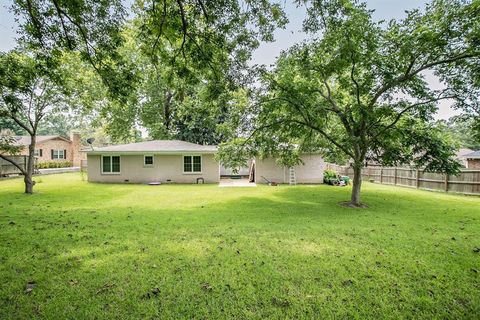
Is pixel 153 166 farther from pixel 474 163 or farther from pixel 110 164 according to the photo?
pixel 474 163

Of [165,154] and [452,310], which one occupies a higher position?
[165,154]

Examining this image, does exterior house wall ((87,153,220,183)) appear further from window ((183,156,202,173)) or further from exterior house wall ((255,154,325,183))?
exterior house wall ((255,154,325,183))

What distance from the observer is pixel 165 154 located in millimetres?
18469

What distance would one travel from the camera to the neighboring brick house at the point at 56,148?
101 ft

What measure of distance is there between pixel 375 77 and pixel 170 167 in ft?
47.6

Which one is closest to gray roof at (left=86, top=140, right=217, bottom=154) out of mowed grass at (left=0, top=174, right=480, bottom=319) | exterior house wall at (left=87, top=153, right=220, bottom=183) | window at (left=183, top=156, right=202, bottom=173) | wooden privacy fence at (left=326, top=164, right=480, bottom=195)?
exterior house wall at (left=87, top=153, right=220, bottom=183)

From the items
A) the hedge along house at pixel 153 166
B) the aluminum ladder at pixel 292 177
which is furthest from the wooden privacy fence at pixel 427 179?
the hedge along house at pixel 153 166

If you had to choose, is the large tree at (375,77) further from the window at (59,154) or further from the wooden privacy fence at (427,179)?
the window at (59,154)

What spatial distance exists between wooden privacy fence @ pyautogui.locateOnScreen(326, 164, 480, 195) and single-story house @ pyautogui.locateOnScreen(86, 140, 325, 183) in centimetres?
508

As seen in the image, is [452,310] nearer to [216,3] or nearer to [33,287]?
[33,287]

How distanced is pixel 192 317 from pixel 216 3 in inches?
255

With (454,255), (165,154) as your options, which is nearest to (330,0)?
(454,255)

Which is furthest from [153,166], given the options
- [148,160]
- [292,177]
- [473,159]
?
[473,159]

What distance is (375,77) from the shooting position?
897 centimetres
